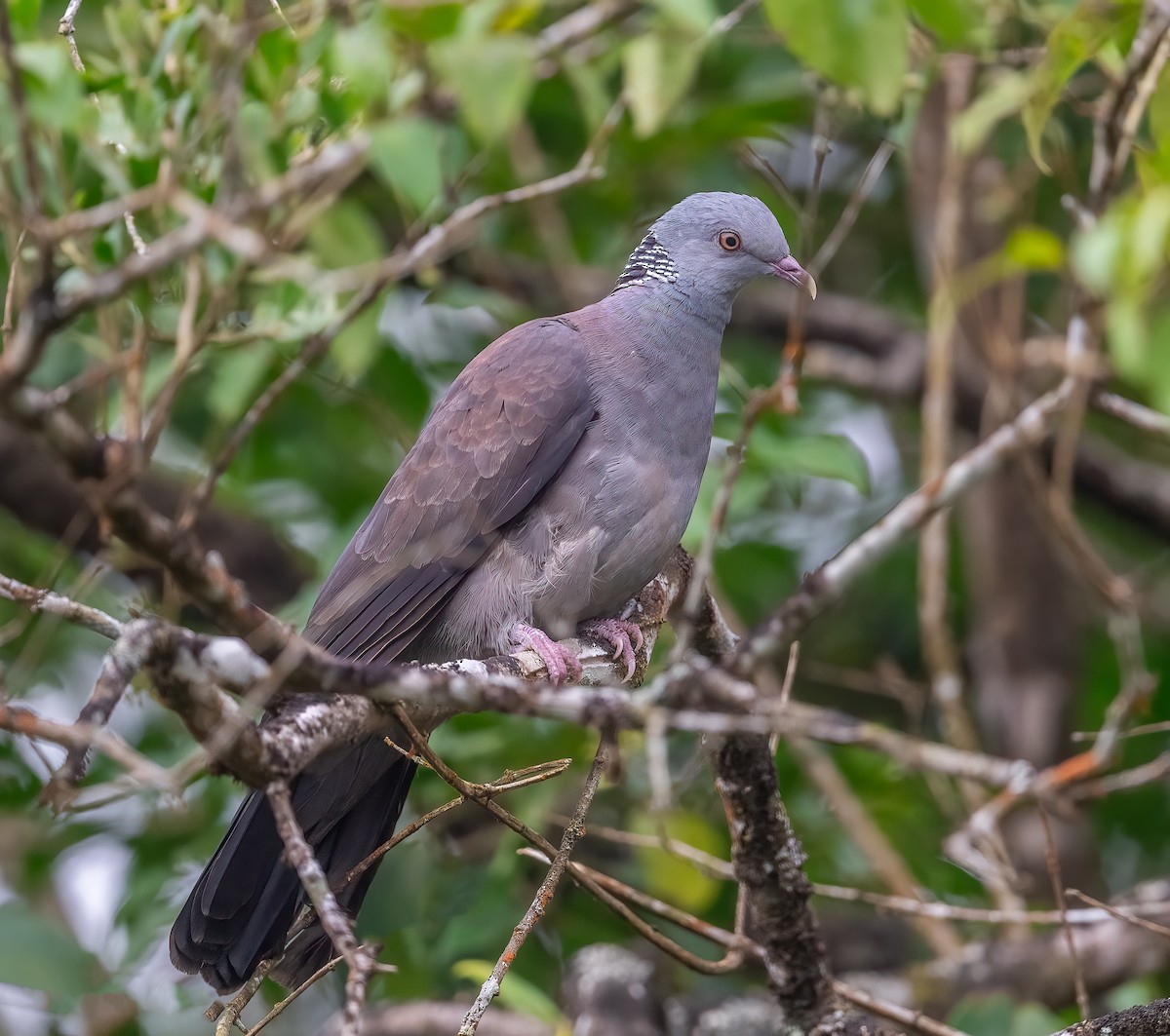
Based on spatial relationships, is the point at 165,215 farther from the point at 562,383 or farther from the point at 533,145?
the point at 533,145

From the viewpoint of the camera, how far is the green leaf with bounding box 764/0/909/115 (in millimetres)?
2623

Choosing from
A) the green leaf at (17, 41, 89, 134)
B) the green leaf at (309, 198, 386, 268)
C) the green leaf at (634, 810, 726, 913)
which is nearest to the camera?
the green leaf at (17, 41, 89, 134)

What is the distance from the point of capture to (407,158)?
2.41 m

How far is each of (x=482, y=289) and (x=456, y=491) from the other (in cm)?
242

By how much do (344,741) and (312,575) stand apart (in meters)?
3.49

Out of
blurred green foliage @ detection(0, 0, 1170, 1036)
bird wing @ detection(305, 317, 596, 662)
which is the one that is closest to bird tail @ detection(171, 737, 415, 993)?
blurred green foliage @ detection(0, 0, 1170, 1036)

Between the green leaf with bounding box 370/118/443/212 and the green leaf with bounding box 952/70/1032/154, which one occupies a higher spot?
the green leaf with bounding box 370/118/443/212

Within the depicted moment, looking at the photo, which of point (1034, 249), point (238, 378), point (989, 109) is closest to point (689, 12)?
point (1034, 249)

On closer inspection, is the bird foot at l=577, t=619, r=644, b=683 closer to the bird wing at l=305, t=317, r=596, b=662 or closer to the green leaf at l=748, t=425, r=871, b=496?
the bird wing at l=305, t=317, r=596, b=662

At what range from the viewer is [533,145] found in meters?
5.67

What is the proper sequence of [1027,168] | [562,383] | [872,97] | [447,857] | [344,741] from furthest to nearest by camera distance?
1. [1027,168]
2. [447,857]
3. [562,383]
4. [872,97]
5. [344,741]

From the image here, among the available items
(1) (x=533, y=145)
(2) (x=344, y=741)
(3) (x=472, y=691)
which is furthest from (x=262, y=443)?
(3) (x=472, y=691)

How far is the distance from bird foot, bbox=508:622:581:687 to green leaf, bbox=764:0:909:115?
1.42 m

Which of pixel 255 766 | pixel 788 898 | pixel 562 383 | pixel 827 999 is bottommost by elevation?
pixel 827 999
